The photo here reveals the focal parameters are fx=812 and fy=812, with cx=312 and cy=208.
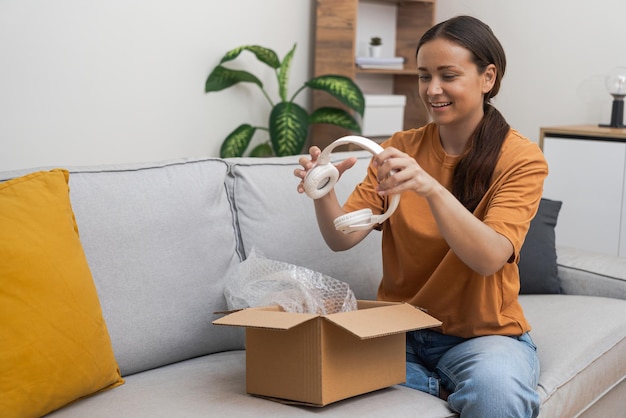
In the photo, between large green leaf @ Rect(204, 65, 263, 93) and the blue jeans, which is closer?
the blue jeans

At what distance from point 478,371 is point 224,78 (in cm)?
247

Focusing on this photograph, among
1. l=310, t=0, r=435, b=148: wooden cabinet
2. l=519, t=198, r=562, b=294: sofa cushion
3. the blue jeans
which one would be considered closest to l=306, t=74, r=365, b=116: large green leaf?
l=310, t=0, r=435, b=148: wooden cabinet

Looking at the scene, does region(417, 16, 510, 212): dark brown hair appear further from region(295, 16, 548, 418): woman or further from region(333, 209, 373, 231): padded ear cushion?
region(333, 209, 373, 231): padded ear cushion

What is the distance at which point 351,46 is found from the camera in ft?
13.1

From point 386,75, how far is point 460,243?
10.6ft

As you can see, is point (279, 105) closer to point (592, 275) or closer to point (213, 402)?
point (592, 275)

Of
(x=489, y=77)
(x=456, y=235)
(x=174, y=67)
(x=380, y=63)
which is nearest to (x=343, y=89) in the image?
(x=380, y=63)

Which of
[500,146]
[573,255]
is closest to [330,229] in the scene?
[500,146]

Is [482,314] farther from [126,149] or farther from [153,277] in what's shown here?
[126,149]

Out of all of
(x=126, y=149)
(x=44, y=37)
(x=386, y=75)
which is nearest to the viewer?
(x=44, y=37)

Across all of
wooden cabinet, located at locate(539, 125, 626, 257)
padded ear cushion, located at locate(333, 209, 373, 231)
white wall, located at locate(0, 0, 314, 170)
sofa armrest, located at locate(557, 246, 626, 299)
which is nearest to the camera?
padded ear cushion, located at locate(333, 209, 373, 231)

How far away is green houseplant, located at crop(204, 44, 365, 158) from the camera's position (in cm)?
369

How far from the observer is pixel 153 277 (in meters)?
1.75

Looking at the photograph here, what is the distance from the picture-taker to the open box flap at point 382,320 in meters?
1.41
